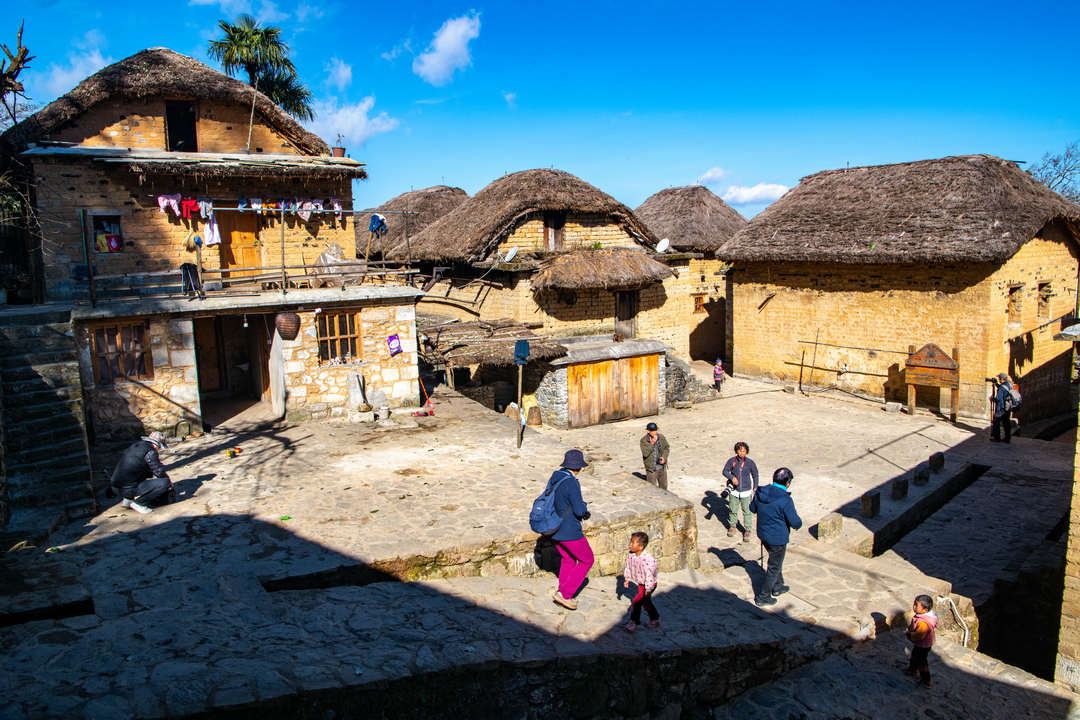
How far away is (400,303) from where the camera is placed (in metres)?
13.4

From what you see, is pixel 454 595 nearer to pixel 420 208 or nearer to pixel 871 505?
pixel 871 505

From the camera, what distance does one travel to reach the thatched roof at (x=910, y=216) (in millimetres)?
16922

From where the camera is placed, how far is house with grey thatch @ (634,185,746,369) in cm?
2698

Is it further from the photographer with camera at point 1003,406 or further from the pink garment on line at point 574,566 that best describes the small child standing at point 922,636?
the photographer with camera at point 1003,406

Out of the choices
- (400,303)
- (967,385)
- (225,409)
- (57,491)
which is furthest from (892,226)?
(57,491)

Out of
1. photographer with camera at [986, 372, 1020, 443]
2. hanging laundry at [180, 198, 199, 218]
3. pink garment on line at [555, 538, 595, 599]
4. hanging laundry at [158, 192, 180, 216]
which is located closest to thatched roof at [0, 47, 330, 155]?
hanging laundry at [158, 192, 180, 216]

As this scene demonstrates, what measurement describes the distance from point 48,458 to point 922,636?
10722 mm

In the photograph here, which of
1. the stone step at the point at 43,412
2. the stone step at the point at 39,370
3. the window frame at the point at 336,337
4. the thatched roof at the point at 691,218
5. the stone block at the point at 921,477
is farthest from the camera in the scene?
the thatched roof at the point at 691,218

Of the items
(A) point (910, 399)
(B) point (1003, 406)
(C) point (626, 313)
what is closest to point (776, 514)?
(B) point (1003, 406)

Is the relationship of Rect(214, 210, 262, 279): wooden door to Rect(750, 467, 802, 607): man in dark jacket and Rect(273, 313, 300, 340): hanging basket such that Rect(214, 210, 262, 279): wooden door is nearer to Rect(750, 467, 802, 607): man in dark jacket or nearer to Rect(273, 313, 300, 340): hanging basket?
Rect(273, 313, 300, 340): hanging basket

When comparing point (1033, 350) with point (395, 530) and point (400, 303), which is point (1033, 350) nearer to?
point (400, 303)

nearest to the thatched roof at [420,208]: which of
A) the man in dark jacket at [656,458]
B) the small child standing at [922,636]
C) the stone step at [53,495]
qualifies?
the man in dark jacket at [656,458]

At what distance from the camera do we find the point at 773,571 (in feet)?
25.5

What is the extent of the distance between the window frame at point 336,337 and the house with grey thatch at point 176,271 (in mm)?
28
